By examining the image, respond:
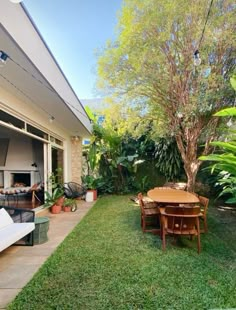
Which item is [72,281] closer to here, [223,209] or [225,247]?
[225,247]

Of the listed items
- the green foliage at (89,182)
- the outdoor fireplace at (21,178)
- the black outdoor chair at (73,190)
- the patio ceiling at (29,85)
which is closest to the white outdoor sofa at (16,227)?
the patio ceiling at (29,85)

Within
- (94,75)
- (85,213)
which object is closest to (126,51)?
(94,75)

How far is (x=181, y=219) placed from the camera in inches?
156

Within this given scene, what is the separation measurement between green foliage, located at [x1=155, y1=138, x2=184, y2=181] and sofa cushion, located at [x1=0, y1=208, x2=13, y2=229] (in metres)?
7.13

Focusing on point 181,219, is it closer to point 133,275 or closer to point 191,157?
point 133,275

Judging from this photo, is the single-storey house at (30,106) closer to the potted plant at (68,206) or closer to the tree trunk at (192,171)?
the potted plant at (68,206)

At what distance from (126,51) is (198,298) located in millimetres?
5725

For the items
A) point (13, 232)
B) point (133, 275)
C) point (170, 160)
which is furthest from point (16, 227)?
point (170, 160)

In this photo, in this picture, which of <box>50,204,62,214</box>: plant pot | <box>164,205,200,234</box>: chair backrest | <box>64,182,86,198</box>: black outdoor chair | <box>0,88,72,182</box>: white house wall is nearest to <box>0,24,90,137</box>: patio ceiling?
<box>0,88,72,182</box>: white house wall

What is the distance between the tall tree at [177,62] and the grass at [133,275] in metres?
3.33

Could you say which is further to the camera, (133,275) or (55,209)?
(55,209)

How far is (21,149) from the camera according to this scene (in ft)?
34.9

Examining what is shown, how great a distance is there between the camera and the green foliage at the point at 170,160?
33.3ft

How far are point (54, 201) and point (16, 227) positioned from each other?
3.36 metres
